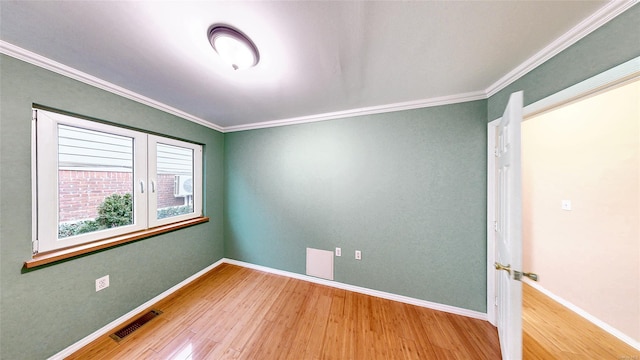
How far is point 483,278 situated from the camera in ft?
5.81

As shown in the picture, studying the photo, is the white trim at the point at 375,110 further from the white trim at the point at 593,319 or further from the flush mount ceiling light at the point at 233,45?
the white trim at the point at 593,319

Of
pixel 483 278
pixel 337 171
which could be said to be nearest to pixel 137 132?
pixel 337 171

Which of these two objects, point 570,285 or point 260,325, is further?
point 570,285

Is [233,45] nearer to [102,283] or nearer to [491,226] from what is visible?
[102,283]

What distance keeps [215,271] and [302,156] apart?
2148 mm

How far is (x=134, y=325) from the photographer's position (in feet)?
5.44

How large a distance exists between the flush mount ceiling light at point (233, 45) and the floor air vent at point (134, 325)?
2462 millimetres

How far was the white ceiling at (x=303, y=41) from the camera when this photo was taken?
0.90 m

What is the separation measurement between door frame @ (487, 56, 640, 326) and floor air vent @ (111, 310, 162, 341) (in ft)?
11.0

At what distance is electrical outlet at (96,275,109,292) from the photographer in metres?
1.56

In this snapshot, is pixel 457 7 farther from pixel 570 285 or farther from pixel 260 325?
pixel 570 285

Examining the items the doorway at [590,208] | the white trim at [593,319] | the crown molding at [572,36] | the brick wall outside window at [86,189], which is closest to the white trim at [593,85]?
the doorway at [590,208]

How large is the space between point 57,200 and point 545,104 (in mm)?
3604

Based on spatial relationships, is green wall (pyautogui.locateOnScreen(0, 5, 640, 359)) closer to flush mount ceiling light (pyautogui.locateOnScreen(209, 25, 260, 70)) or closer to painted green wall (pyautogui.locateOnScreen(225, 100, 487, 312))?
painted green wall (pyautogui.locateOnScreen(225, 100, 487, 312))
